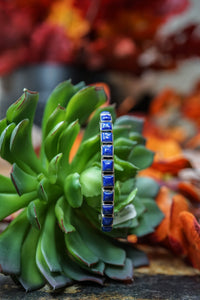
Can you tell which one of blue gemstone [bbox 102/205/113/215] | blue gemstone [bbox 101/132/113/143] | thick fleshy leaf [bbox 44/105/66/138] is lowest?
blue gemstone [bbox 102/205/113/215]

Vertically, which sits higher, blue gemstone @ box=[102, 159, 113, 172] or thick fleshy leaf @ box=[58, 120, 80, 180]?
thick fleshy leaf @ box=[58, 120, 80, 180]

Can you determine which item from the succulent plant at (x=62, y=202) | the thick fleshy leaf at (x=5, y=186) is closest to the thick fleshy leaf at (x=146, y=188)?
the succulent plant at (x=62, y=202)

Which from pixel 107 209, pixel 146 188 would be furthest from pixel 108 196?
pixel 146 188

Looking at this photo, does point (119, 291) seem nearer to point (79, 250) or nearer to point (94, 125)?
point (79, 250)

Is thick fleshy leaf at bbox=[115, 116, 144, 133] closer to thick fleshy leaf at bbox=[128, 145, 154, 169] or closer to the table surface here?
thick fleshy leaf at bbox=[128, 145, 154, 169]

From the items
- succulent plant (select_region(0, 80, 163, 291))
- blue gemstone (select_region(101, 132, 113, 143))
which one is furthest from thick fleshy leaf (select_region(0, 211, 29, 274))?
blue gemstone (select_region(101, 132, 113, 143))

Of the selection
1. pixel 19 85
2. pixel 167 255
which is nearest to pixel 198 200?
pixel 167 255

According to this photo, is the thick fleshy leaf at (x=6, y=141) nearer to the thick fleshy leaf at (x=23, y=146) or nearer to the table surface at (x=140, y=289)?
the thick fleshy leaf at (x=23, y=146)

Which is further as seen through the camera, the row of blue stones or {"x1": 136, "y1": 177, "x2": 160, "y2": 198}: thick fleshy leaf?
{"x1": 136, "y1": 177, "x2": 160, "y2": 198}: thick fleshy leaf
